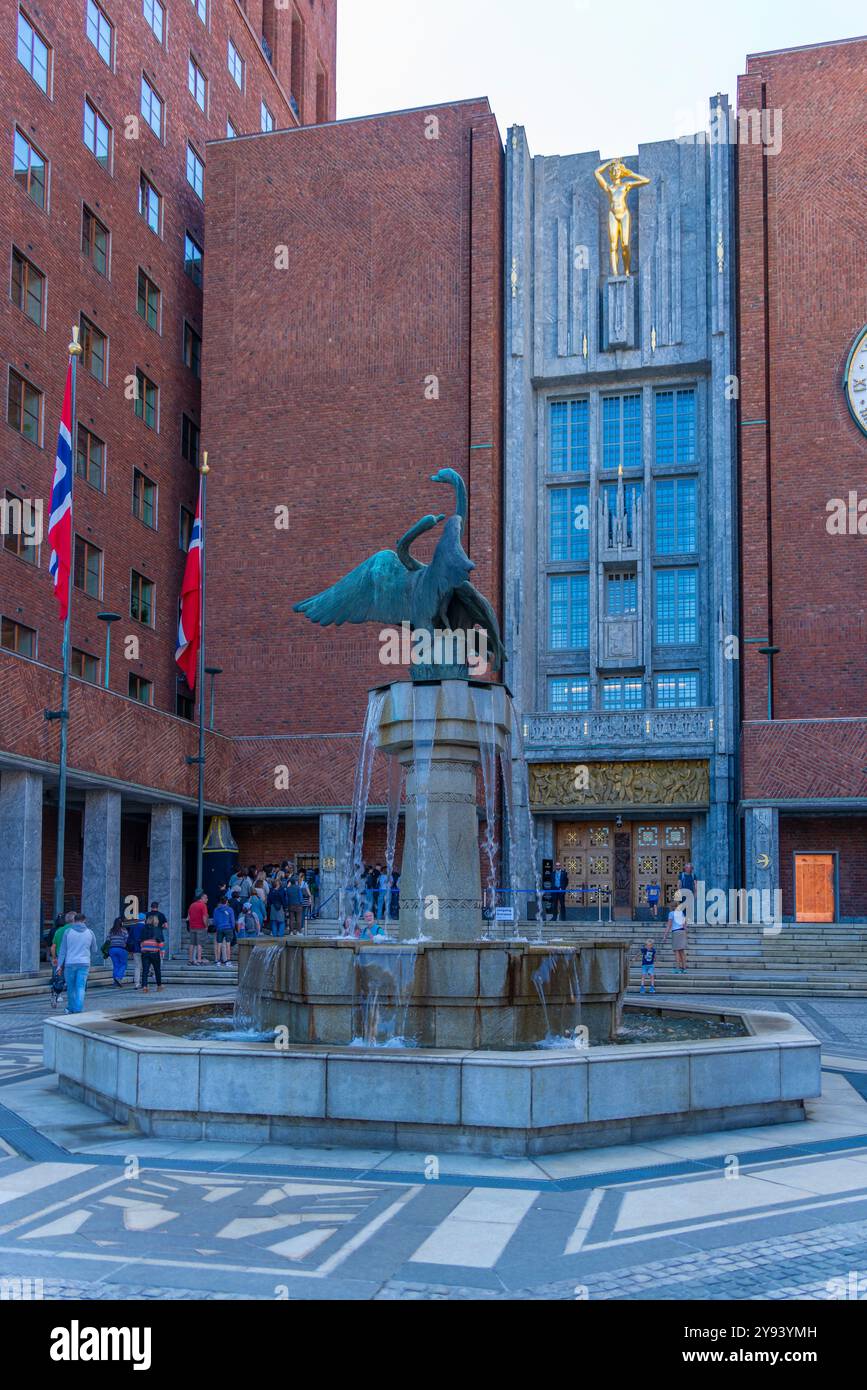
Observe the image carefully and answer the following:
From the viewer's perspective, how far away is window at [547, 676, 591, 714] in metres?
40.1

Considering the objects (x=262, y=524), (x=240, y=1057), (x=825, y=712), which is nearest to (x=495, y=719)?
(x=240, y=1057)

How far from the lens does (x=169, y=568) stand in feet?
134

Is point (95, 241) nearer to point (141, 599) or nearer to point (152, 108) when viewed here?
point (152, 108)

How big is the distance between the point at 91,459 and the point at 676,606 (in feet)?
57.1

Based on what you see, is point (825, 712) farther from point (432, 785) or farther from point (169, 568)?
point (432, 785)

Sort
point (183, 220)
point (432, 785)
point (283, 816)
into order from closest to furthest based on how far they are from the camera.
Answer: point (432, 785) < point (283, 816) < point (183, 220)

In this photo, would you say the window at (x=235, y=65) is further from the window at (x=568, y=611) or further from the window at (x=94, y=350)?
the window at (x=568, y=611)

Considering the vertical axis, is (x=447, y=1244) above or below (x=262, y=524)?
below

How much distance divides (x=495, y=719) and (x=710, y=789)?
23.4 meters

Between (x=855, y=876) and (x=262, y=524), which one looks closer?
(x=855, y=876)

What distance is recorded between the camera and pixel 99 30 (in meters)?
37.4

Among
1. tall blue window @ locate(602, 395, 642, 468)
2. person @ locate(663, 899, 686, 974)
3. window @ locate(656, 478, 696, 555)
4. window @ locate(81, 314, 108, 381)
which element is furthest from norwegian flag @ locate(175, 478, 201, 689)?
person @ locate(663, 899, 686, 974)

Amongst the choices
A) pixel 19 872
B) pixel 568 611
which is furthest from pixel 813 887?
pixel 19 872

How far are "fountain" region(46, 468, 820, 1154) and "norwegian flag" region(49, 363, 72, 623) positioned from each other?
11.7 metres
